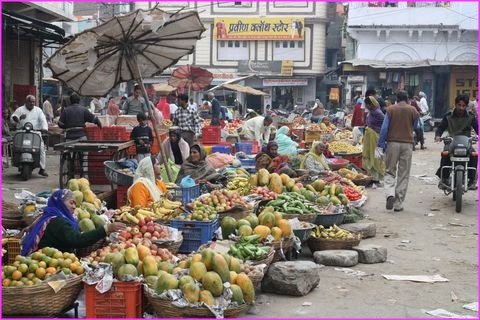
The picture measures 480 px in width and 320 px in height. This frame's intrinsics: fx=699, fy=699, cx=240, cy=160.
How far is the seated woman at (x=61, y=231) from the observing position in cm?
570

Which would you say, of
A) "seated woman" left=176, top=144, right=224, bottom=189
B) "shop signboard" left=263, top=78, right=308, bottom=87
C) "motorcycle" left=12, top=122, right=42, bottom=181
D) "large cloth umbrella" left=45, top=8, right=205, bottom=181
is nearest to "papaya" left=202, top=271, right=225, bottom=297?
"seated woman" left=176, top=144, right=224, bottom=189

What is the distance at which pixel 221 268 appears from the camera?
5367 mm

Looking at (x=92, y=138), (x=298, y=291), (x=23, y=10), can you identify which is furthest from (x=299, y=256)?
(x=23, y=10)

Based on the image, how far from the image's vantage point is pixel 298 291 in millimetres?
6027

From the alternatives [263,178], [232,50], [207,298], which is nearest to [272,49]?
[232,50]

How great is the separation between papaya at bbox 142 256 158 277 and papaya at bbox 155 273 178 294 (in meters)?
0.24

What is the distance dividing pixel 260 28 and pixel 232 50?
2249 mm

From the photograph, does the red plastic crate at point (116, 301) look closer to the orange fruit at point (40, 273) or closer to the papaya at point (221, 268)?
the orange fruit at point (40, 273)

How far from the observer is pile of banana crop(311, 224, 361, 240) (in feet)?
25.4

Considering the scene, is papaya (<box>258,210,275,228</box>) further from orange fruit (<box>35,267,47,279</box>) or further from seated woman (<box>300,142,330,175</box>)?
seated woman (<box>300,142,330,175</box>)

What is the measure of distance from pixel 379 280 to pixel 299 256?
3.91 feet

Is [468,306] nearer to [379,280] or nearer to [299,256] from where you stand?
[379,280]

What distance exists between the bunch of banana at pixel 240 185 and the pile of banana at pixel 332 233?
1757 mm

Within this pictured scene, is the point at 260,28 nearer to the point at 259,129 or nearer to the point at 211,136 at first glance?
the point at 259,129
